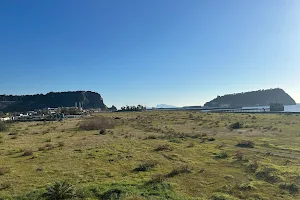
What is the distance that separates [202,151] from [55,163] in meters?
12.6

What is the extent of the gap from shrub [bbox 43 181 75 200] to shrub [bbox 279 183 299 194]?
35.3 ft

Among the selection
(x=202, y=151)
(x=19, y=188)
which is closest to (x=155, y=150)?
(x=202, y=151)

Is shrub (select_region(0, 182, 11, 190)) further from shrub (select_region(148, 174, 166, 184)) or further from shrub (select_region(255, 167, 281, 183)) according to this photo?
shrub (select_region(255, 167, 281, 183))

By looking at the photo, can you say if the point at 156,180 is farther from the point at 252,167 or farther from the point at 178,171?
the point at 252,167

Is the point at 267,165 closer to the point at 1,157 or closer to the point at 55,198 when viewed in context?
the point at 55,198

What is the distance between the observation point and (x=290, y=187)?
1236 cm

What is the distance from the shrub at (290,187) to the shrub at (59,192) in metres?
10.8

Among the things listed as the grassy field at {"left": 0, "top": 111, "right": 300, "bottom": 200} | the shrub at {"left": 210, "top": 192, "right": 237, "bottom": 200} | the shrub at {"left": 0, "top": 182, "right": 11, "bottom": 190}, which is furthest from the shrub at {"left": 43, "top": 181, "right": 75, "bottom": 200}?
the shrub at {"left": 210, "top": 192, "right": 237, "bottom": 200}

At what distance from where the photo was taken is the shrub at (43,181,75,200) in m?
10.5

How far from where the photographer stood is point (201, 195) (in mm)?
11422

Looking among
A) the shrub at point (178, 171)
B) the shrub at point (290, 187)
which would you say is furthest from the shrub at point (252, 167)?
the shrub at point (178, 171)

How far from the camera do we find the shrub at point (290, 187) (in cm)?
1202

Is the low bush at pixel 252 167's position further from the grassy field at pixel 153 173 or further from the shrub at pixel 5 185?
the shrub at pixel 5 185

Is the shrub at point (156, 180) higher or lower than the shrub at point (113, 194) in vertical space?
higher
